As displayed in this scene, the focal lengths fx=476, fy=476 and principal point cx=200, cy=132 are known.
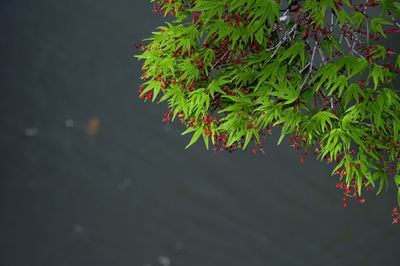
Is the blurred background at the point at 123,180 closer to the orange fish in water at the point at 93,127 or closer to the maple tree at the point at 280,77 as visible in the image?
the orange fish in water at the point at 93,127

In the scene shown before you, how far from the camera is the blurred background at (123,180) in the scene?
302 cm

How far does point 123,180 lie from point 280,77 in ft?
6.29

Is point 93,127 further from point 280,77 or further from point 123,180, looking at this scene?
point 280,77

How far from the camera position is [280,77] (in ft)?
4.69

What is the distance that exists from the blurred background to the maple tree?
1603mm

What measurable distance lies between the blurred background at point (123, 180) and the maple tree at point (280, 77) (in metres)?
1.60

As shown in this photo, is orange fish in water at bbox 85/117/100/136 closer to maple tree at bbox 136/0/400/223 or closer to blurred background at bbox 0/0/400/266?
blurred background at bbox 0/0/400/266

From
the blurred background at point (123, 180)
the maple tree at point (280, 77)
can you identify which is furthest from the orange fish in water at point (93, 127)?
the maple tree at point (280, 77)

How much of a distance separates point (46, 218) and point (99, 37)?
126cm

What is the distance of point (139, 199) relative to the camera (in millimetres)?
3100

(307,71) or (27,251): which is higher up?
(307,71)

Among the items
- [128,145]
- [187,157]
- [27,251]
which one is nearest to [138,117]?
[128,145]

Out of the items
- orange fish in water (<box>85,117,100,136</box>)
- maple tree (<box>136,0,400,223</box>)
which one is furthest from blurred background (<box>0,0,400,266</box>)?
maple tree (<box>136,0,400,223</box>)

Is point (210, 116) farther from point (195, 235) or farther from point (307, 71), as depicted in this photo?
point (195, 235)
